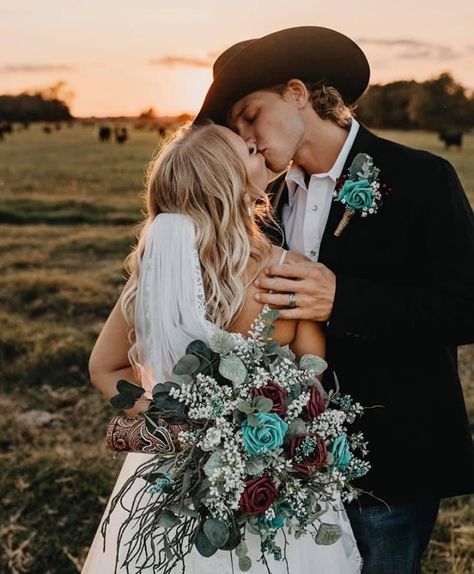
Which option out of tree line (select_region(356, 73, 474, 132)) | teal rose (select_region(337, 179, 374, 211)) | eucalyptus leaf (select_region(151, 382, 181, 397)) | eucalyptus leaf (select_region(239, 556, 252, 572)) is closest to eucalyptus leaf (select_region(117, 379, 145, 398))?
eucalyptus leaf (select_region(151, 382, 181, 397))

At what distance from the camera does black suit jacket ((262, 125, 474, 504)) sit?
2762 mm

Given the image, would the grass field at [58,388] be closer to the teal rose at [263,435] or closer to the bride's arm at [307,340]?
the bride's arm at [307,340]

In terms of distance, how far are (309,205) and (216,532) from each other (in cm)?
143

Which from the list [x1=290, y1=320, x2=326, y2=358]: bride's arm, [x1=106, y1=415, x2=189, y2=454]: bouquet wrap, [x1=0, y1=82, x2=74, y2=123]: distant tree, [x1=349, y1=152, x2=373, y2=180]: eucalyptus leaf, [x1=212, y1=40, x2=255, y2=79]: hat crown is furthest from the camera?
[x1=0, y1=82, x2=74, y2=123]: distant tree

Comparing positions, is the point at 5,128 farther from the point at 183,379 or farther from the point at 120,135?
the point at 183,379

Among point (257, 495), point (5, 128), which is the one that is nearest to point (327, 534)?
point (257, 495)

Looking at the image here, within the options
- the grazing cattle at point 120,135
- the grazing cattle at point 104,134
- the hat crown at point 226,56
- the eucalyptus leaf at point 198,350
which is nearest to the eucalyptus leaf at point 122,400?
the eucalyptus leaf at point 198,350

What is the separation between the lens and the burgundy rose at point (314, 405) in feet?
Result: 8.01

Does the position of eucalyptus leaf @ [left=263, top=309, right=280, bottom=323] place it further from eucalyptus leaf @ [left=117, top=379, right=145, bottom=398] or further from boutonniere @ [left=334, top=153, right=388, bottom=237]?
boutonniere @ [left=334, top=153, right=388, bottom=237]

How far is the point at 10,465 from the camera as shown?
211 inches

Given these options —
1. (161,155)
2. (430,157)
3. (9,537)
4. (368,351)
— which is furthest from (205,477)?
(9,537)

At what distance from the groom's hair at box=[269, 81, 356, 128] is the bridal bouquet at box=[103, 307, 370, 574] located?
1.04 metres

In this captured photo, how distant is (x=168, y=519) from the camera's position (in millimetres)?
2361

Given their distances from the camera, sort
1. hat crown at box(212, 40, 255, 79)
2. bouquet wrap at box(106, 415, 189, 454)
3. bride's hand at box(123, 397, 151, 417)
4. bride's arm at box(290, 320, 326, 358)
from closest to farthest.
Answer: bouquet wrap at box(106, 415, 189, 454) → bride's arm at box(290, 320, 326, 358) → bride's hand at box(123, 397, 151, 417) → hat crown at box(212, 40, 255, 79)
